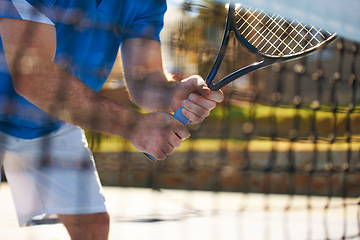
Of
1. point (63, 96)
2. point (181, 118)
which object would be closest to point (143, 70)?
point (181, 118)

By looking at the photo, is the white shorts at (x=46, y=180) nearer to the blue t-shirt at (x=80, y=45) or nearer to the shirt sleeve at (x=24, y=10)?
the blue t-shirt at (x=80, y=45)

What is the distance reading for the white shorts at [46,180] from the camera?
147 cm

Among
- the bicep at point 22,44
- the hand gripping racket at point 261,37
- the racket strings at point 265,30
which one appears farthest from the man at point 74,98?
the racket strings at point 265,30

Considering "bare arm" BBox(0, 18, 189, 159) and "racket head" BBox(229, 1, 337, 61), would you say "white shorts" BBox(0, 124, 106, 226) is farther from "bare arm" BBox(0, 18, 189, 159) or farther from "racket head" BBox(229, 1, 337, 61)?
"racket head" BBox(229, 1, 337, 61)

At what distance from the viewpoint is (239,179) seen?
454cm

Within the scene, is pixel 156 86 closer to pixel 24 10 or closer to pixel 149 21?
pixel 149 21

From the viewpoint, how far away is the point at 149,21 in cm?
167

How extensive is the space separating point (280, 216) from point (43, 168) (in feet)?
6.44

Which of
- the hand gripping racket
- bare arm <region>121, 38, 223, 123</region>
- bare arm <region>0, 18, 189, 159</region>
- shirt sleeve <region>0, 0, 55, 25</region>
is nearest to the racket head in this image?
the hand gripping racket

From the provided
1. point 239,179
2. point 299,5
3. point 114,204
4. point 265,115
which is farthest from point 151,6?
point 265,115

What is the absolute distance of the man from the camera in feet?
3.71

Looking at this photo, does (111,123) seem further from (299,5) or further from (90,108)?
(299,5)

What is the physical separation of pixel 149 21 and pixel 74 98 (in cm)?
60

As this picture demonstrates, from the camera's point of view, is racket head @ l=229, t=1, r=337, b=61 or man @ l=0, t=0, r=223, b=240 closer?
man @ l=0, t=0, r=223, b=240
